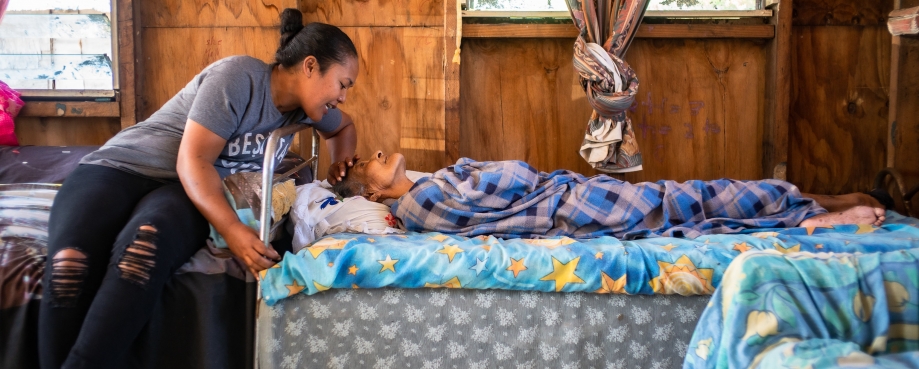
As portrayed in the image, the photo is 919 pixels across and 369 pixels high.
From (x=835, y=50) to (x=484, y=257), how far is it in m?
2.57

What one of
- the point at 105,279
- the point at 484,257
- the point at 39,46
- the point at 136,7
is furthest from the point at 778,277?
the point at 39,46

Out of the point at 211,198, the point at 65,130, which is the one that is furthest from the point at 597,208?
the point at 65,130

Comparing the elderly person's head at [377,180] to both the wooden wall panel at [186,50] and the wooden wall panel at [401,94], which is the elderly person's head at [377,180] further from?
the wooden wall panel at [186,50]

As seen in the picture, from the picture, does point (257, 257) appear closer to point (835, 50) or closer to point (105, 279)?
point (105, 279)

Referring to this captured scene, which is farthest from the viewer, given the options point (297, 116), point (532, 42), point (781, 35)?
point (532, 42)

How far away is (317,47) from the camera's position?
2.38 metres

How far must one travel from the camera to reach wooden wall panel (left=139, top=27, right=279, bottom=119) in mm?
3668

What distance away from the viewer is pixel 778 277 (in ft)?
4.82

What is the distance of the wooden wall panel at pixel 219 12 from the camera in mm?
3648

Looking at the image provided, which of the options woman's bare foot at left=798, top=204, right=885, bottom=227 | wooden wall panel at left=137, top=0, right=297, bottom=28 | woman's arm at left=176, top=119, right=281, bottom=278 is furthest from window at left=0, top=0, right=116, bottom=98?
woman's bare foot at left=798, top=204, right=885, bottom=227

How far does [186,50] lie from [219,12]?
280mm

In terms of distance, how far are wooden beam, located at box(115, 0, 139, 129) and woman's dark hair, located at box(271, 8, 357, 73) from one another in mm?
1575

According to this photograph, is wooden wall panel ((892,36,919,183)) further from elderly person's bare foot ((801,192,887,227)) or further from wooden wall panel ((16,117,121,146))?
wooden wall panel ((16,117,121,146))

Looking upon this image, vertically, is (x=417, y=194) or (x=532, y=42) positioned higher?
(x=532, y=42)
